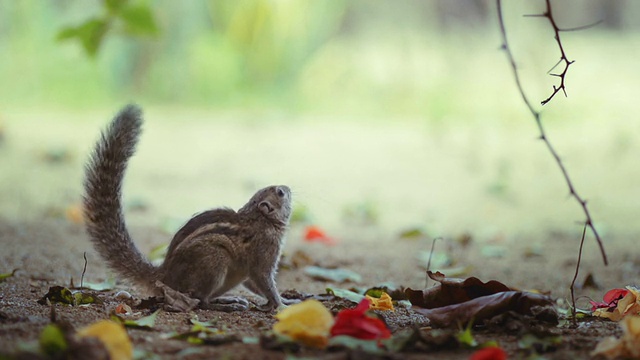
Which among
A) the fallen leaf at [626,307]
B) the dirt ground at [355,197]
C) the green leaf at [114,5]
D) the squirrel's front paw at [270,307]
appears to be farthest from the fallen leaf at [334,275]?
the green leaf at [114,5]

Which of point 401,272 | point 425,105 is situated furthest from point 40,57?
point 401,272

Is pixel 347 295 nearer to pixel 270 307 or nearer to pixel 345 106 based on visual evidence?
pixel 270 307

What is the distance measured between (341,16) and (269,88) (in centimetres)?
268

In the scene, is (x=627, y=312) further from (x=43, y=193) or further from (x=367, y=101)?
(x=367, y=101)

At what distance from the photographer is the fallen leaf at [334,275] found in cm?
526

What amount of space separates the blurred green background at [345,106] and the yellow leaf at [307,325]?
18.7 feet

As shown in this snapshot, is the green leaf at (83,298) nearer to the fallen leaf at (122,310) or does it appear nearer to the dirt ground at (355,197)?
the dirt ground at (355,197)

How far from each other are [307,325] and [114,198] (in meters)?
1.66

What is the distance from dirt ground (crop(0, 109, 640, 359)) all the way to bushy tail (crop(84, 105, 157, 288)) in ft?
0.89

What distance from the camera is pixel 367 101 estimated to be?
1344 centimetres

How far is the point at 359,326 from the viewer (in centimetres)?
298

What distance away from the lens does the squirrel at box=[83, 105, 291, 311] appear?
4.06 m

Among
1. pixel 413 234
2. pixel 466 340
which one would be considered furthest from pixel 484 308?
pixel 413 234

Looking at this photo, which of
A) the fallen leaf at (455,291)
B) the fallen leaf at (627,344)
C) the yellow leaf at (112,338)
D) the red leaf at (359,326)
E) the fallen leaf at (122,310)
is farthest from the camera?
the fallen leaf at (122,310)
